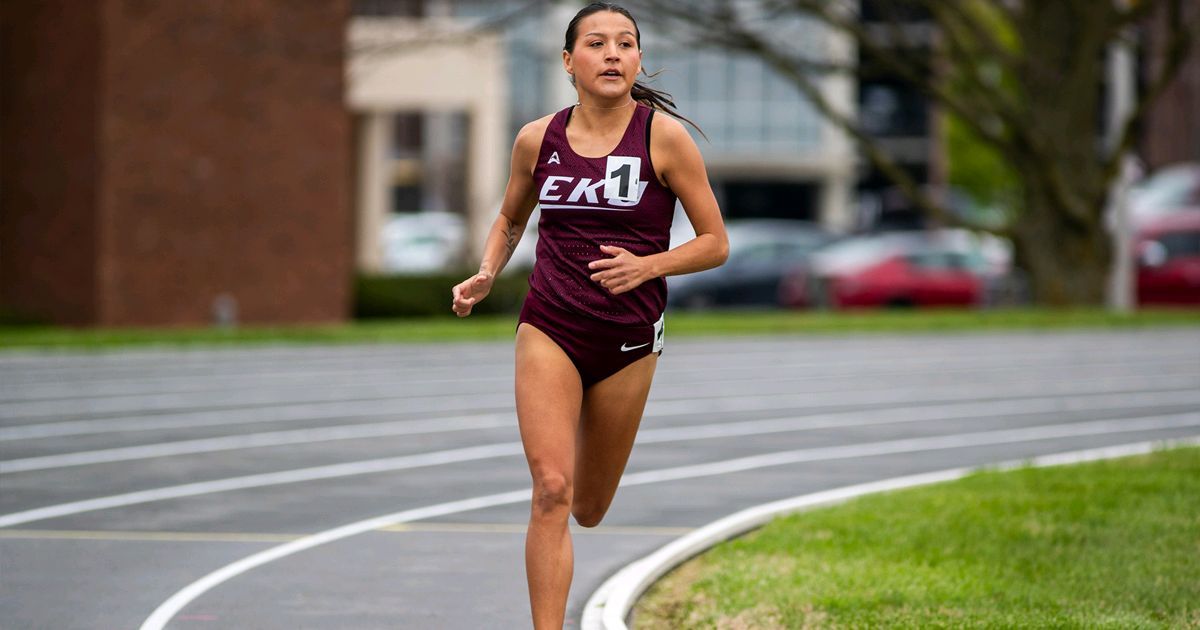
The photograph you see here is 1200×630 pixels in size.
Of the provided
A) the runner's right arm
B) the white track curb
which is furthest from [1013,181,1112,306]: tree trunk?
the runner's right arm

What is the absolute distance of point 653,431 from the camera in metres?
13.4

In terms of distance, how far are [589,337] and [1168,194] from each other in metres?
31.2

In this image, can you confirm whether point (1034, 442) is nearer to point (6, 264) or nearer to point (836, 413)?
point (836, 413)

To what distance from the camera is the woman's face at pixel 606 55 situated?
18.2 ft

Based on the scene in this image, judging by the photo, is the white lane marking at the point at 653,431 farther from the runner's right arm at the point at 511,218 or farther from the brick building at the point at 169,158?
the brick building at the point at 169,158

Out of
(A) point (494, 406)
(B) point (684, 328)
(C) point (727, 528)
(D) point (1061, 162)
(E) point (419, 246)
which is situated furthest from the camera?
(E) point (419, 246)

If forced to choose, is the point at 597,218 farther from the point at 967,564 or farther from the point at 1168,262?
the point at 1168,262

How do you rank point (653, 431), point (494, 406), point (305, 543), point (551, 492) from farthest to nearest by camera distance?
point (494, 406) → point (653, 431) → point (305, 543) → point (551, 492)

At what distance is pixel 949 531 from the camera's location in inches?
324

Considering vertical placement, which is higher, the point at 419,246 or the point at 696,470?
the point at 696,470

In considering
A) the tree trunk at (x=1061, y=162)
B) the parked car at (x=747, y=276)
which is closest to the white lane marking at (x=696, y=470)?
the tree trunk at (x=1061, y=162)

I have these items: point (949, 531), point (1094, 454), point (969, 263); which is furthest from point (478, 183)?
point (949, 531)

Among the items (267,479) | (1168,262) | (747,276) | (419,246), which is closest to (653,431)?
(267,479)

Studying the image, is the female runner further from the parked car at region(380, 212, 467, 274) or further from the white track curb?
the parked car at region(380, 212, 467, 274)
